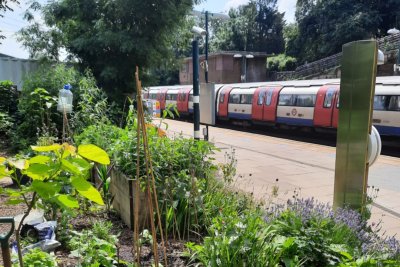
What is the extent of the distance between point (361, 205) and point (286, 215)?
1.07 meters

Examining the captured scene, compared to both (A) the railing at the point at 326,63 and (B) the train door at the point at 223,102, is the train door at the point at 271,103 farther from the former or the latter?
(A) the railing at the point at 326,63

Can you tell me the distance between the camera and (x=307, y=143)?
615 inches

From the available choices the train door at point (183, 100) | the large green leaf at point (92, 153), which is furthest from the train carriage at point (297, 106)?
the large green leaf at point (92, 153)

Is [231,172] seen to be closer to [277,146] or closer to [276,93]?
[277,146]

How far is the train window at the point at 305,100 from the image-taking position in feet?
56.2

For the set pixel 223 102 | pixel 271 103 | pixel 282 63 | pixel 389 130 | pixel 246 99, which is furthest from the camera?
pixel 282 63

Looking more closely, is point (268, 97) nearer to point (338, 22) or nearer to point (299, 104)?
point (299, 104)

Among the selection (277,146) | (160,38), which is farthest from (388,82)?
(160,38)

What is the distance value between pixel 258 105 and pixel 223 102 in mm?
3725

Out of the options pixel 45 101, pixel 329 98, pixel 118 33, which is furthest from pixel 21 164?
pixel 329 98

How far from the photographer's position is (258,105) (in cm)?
2036

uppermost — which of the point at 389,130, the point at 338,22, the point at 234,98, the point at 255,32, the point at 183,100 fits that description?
the point at 255,32

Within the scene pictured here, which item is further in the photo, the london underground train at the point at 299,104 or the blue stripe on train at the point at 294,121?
the blue stripe on train at the point at 294,121

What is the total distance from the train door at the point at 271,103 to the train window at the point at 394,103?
6.09 metres
